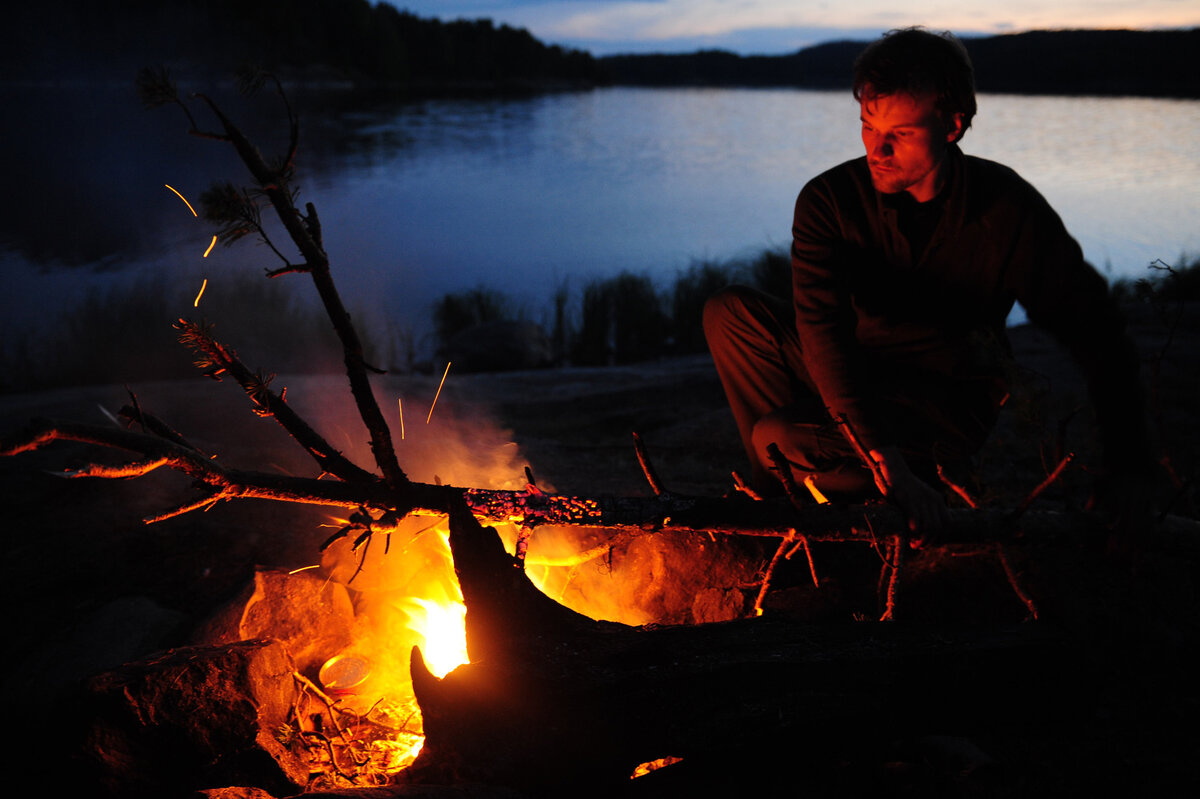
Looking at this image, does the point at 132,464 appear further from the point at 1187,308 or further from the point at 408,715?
the point at 1187,308

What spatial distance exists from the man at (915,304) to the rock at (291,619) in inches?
60.8

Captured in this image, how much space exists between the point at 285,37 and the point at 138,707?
62.8 feet

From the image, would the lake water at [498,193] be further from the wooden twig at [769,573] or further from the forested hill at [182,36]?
the wooden twig at [769,573]

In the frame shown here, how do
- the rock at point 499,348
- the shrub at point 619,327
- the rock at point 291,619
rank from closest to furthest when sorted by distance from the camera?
1. the rock at point 291,619
2. the rock at point 499,348
3. the shrub at point 619,327

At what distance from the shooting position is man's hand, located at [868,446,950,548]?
1.75 meters

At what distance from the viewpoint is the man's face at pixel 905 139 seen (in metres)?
Answer: 1.93

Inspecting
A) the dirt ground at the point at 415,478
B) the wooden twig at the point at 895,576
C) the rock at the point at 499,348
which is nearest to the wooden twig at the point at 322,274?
the dirt ground at the point at 415,478

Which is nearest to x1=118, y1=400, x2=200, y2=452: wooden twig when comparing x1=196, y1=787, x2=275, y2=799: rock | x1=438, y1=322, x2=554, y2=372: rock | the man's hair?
x1=196, y1=787, x2=275, y2=799: rock

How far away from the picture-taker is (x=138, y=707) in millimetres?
1609

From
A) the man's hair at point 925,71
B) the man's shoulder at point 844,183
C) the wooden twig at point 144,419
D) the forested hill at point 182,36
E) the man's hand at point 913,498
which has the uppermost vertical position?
the forested hill at point 182,36

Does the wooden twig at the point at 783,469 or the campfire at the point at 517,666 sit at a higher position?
the wooden twig at the point at 783,469

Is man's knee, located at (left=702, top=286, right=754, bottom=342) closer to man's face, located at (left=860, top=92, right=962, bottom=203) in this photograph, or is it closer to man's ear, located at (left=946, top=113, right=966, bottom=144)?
man's face, located at (left=860, top=92, right=962, bottom=203)

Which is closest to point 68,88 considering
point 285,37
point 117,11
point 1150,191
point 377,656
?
point 117,11

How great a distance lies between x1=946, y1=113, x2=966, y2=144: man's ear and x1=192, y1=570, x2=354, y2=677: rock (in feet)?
7.71
